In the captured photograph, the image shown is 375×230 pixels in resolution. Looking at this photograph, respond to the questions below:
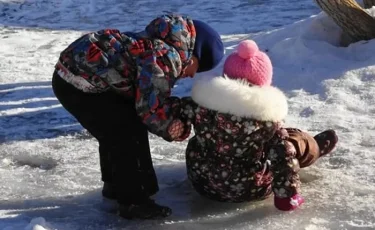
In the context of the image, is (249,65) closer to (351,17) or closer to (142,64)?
(142,64)

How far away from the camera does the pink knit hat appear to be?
3.40m

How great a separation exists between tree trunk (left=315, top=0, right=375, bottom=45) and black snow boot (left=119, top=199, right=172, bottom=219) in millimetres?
3268

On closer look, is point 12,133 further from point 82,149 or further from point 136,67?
point 136,67

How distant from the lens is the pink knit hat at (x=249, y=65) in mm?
3396

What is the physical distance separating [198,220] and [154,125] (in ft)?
1.77

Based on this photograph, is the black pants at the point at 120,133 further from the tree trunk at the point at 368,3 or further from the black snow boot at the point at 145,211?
the tree trunk at the point at 368,3

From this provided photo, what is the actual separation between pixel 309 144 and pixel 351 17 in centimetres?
268

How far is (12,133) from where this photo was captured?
5.05 meters

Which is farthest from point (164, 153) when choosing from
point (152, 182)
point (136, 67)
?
point (136, 67)

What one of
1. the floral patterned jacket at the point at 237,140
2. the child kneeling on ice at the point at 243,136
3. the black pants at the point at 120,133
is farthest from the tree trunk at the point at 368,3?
the black pants at the point at 120,133

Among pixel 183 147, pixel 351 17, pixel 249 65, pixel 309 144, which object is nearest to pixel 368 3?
pixel 351 17

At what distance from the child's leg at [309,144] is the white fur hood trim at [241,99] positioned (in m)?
0.39

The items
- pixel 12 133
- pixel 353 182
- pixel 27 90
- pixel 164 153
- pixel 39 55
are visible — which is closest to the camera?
pixel 353 182

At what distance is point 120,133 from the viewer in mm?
3572
